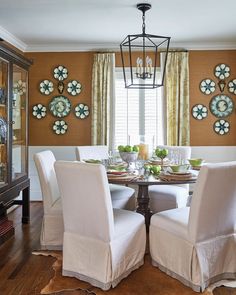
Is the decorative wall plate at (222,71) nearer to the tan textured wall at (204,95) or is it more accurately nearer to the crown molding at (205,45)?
the tan textured wall at (204,95)

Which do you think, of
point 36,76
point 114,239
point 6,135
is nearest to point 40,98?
point 36,76

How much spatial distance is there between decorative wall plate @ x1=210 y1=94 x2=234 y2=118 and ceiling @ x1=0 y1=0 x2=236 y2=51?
2.79 ft

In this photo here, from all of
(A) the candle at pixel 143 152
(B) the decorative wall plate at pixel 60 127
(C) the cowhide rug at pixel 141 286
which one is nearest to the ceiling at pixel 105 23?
(B) the decorative wall plate at pixel 60 127

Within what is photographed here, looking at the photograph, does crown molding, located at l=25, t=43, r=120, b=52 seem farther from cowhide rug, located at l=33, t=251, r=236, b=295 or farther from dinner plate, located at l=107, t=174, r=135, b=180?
cowhide rug, located at l=33, t=251, r=236, b=295

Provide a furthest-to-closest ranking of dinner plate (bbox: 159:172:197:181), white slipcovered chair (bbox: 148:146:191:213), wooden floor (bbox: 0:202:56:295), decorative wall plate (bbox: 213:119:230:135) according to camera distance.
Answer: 1. decorative wall plate (bbox: 213:119:230:135)
2. white slipcovered chair (bbox: 148:146:191:213)
3. dinner plate (bbox: 159:172:197:181)
4. wooden floor (bbox: 0:202:56:295)

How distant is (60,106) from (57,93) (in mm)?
230

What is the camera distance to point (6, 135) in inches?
159

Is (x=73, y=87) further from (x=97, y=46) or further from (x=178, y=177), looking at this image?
(x=178, y=177)

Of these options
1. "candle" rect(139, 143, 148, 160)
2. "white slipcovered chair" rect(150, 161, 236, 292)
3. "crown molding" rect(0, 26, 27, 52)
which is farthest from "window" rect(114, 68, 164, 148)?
"white slipcovered chair" rect(150, 161, 236, 292)

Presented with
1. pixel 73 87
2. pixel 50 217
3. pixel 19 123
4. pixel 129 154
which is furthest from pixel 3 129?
pixel 73 87

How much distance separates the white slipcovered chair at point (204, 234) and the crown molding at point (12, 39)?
3509mm

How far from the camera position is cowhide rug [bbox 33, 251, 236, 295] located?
108 inches

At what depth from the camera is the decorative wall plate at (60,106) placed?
5922 millimetres

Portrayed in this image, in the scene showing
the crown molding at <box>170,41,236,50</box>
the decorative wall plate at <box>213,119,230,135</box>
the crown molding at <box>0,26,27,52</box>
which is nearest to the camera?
the crown molding at <box>0,26,27,52</box>
